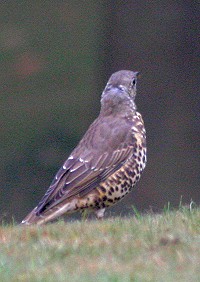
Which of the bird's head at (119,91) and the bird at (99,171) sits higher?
the bird's head at (119,91)

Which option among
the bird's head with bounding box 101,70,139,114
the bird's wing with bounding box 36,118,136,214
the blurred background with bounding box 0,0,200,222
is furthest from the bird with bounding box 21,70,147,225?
the blurred background with bounding box 0,0,200,222

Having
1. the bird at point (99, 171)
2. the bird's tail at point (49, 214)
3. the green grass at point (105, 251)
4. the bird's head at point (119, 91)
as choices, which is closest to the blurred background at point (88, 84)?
the bird's head at point (119, 91)

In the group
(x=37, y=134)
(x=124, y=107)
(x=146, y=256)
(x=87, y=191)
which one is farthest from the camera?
(x=37, y=134)

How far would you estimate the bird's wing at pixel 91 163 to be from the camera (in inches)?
380

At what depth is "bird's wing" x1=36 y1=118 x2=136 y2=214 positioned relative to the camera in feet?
31.6

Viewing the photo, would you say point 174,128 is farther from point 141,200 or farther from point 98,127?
point 98,127

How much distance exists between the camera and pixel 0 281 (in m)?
6.55

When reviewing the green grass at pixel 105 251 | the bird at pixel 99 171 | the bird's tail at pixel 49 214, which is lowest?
the bird's tail at pixel 49 214

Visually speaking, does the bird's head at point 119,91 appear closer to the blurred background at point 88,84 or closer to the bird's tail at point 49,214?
the bird's tail at point 49,214

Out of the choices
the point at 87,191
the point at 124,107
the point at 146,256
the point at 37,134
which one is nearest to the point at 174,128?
the point at 37,134

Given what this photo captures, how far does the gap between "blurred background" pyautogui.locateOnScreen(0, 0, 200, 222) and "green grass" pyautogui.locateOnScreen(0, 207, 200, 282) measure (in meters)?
4.56

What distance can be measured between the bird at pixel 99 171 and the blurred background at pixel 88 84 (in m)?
2.60

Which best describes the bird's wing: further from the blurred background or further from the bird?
the blurred background

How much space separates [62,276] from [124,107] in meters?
4.08
